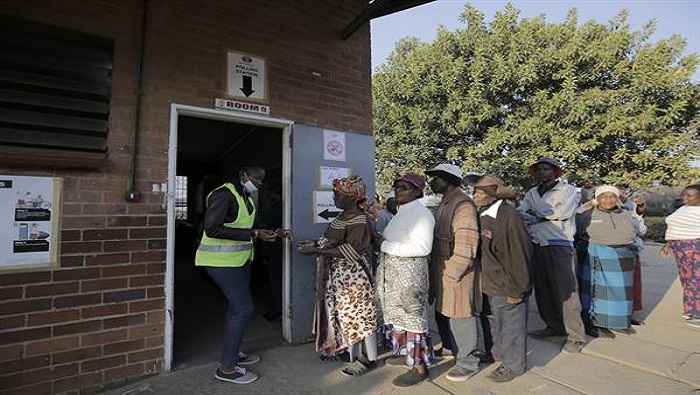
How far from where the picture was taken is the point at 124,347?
9.73 feet

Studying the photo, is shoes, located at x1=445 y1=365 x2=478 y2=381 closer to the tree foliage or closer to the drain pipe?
the drain pipe

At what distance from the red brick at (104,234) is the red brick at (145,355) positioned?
945 mm

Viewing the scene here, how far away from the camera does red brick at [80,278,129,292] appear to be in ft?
9.30

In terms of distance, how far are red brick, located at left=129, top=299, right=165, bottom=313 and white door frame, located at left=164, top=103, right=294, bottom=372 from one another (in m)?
0.05

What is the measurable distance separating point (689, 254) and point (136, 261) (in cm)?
604

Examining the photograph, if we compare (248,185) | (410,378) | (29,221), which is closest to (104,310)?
(29,221)

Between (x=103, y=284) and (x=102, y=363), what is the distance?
604 mm

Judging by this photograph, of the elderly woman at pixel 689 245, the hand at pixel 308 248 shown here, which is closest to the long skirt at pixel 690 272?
the elderly woman at pixel 689 245

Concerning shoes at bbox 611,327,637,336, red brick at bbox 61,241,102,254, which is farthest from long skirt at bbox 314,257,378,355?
shoes at bbox 611,327,637,336

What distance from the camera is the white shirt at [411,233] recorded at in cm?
298

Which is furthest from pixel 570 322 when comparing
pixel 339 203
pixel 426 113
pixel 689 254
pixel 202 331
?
pixel 426 113

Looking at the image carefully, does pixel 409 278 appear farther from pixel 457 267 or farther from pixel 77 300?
pixel 77 300

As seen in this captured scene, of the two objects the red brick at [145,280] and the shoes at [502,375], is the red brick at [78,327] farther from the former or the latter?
the shoes at [502,375]

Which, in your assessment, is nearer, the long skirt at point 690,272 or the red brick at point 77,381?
the red brick at point 77,381
